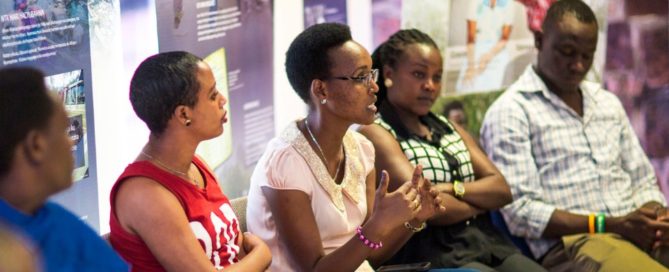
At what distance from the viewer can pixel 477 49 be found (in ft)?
15.9

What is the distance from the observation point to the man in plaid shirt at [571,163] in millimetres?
3992

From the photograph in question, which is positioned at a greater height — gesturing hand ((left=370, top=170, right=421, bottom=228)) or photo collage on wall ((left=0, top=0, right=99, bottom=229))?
photo collage on wall ((left=0, top=0, right=99, bottom=229))

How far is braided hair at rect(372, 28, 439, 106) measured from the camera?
12.2 feet

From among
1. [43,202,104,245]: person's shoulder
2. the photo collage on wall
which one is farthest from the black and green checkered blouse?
[43,202,104,245]: person's shoulder

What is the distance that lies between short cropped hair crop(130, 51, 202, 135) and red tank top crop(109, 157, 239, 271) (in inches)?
5.3

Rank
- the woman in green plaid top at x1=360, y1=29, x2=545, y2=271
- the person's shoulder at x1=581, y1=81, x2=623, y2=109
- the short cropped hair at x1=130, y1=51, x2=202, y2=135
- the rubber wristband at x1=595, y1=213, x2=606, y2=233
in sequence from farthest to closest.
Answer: the person's shoulder at x1=581, y1=81, x2=623, y2=109
the rubber wristband at x1=595, y1=213, x2=606, y2=233
the woman in green plaid top at x1=360, y1=29, x2=545, y2=271
the short cropped hair at x1=130, y1=51, x2=202, y2=135

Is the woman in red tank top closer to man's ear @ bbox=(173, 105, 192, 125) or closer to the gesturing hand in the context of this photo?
man's ear @ bbox=(173, 105, 192, 125)

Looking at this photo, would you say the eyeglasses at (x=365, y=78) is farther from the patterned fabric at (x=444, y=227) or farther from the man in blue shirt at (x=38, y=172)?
the man in blue shirt at (x=38, y=172)

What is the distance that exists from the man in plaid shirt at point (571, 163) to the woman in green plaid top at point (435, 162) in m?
0.31

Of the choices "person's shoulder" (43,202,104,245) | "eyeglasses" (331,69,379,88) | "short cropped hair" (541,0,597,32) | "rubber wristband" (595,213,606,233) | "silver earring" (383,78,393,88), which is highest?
"short cropped hair" (541,0,597,32)

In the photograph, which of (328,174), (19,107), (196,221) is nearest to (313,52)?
(328,174)

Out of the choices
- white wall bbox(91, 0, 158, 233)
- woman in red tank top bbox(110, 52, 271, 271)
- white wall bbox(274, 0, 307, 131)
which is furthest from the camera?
white wall bbox(274, 0, 307, 131)

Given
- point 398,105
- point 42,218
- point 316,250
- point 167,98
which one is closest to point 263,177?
point 316,250

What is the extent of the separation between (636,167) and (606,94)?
0.35m
